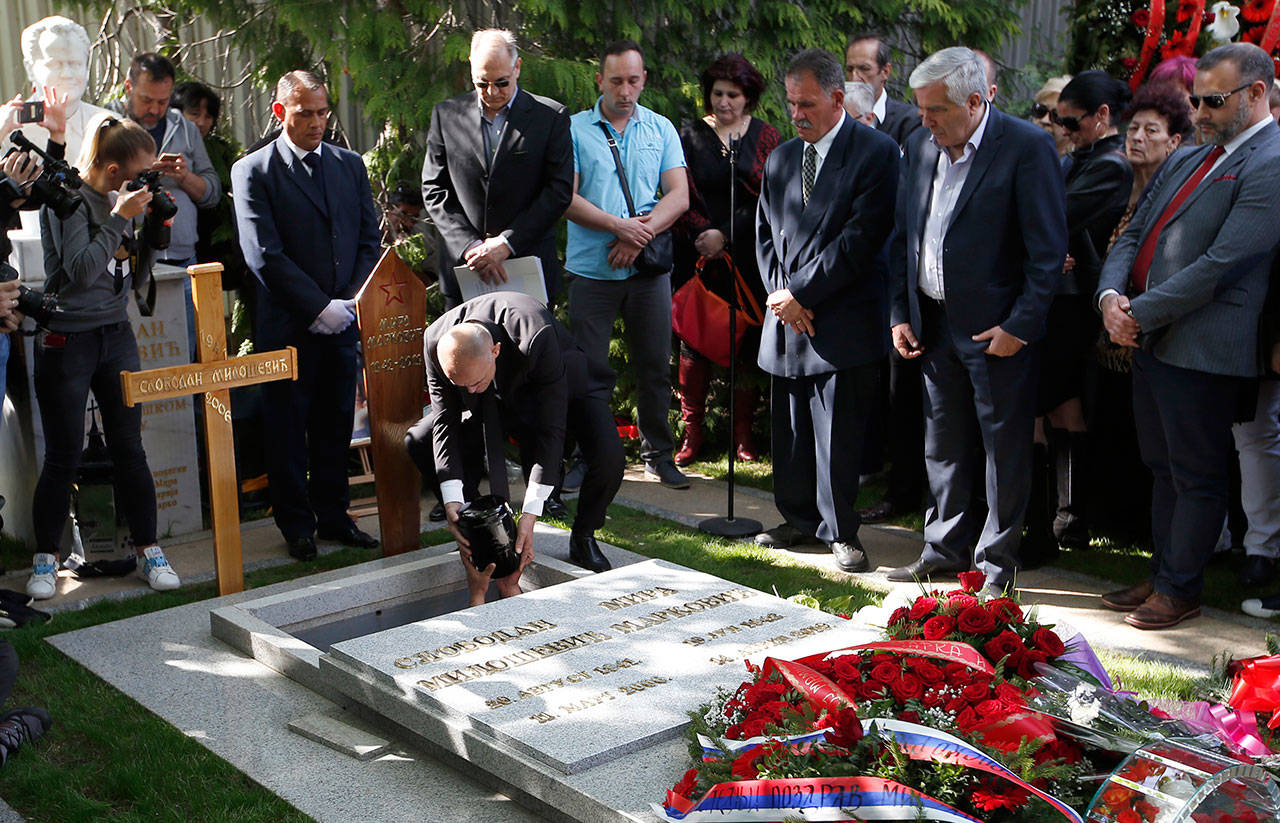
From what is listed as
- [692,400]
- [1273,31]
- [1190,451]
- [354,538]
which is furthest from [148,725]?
[1273,31]

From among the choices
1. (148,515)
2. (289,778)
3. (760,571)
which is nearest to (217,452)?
(148,515)

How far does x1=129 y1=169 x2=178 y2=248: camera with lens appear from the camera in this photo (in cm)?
529

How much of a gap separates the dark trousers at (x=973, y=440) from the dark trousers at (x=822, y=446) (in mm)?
358

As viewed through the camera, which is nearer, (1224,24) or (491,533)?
(491,533)

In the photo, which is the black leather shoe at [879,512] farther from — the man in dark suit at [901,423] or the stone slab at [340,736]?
the stone slab at [340,736]

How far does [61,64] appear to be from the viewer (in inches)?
251

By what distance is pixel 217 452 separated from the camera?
18.1 ft

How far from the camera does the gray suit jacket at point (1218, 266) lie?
16.1 ft

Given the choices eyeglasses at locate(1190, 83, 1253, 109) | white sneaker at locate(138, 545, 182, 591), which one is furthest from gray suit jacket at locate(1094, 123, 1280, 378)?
white sneaker at locate(138, 545, 182, 591)

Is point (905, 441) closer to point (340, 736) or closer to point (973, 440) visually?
point (973, 440)

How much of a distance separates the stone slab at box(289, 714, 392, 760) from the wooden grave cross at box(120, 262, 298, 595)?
144 centimetres

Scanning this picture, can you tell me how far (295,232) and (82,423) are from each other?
48.4 inches

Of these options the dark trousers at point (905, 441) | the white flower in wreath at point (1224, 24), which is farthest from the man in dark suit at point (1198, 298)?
the white flower in wreath at point (1224, 24)

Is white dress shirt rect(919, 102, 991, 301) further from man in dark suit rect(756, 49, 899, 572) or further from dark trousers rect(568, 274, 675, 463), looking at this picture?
dark trousers rect(568, 274, 675, 463)
